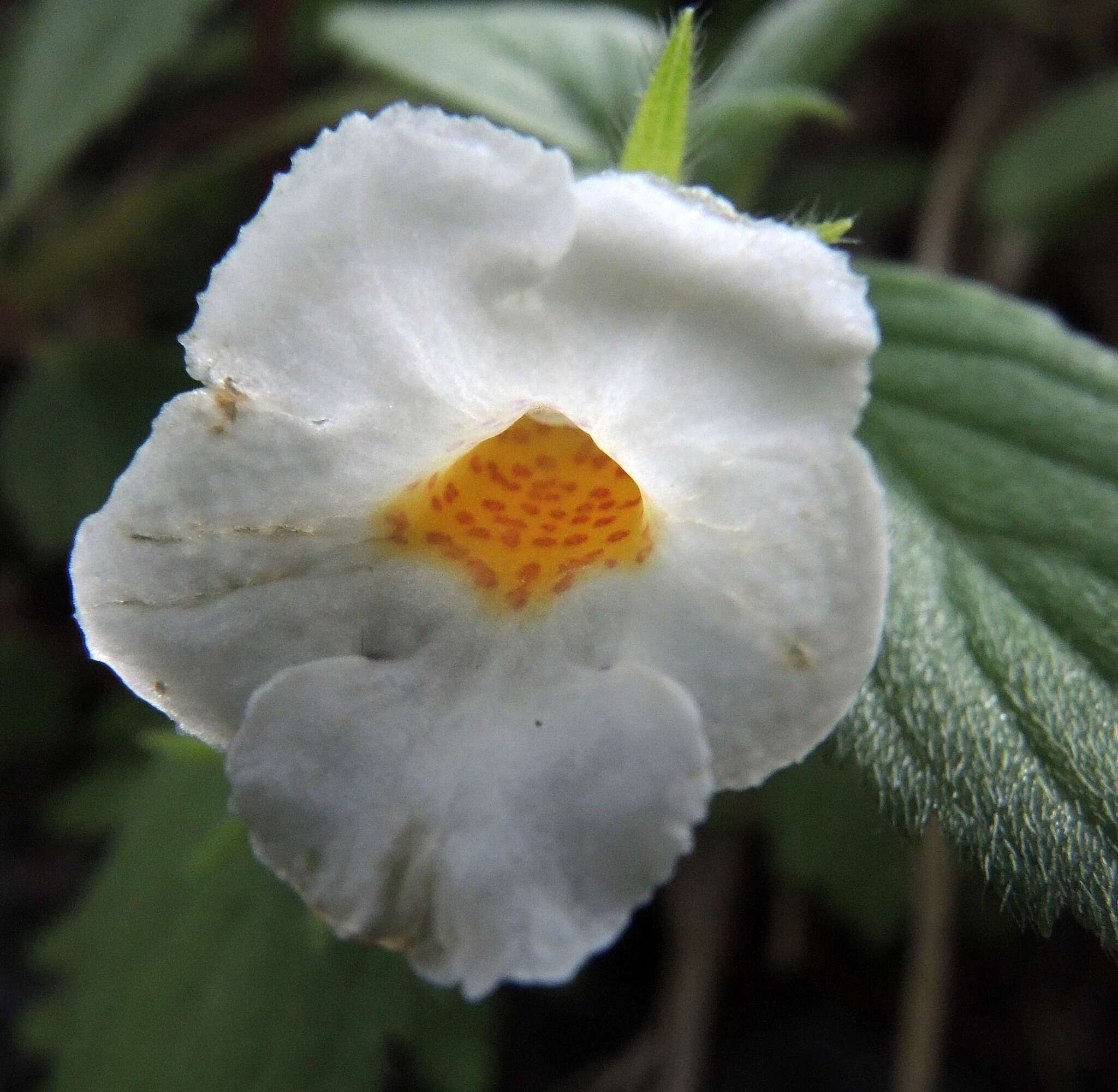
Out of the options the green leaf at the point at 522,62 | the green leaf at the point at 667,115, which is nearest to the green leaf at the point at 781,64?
the green leaf at the point at 522,62

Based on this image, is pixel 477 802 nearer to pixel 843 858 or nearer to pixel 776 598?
pixel 776 598

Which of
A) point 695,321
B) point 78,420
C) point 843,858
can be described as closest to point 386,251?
point 695,321

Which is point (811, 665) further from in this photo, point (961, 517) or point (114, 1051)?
point (114, 1051)

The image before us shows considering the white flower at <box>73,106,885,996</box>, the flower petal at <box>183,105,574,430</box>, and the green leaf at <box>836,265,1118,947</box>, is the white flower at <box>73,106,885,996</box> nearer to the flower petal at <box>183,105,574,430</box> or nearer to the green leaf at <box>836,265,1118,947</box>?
the flower petal at <box>183,105,574,430</box>

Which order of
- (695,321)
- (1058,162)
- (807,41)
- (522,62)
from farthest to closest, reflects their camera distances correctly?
(1058,162)
(522,62)
(807,41)
(695,321)

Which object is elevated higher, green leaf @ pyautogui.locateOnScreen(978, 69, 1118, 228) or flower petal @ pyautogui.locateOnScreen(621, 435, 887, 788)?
flower petal @ pyautogui.locateOnScreen(621, 435, 887, 788)

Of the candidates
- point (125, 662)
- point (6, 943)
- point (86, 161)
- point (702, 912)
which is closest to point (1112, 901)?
point (125, 662)

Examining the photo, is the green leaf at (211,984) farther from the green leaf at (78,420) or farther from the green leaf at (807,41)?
the green leaf at (807,41)

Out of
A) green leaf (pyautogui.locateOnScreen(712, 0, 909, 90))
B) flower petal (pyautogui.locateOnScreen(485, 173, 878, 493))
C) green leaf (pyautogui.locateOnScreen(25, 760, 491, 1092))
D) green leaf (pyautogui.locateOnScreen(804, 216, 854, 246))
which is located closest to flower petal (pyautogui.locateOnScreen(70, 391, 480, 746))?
flower petal (pyautogui.locateOnScreen(485, 173, 878, 493))
